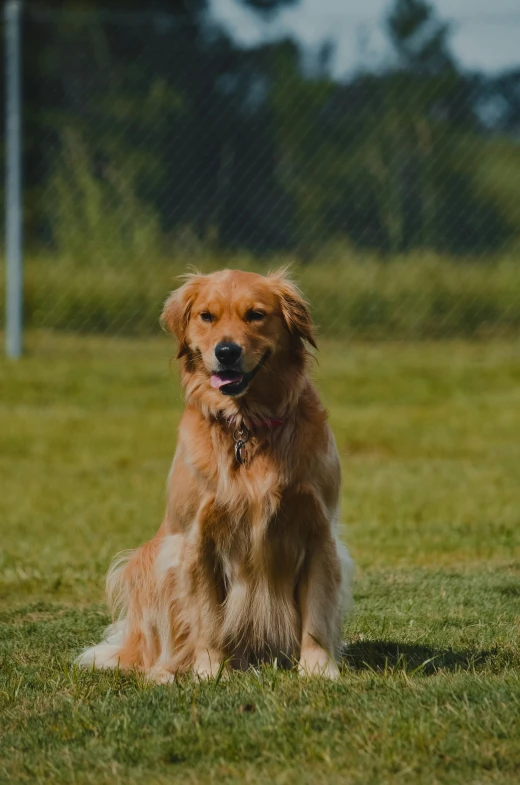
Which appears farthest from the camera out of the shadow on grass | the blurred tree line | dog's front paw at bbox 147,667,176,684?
the blurred tree line

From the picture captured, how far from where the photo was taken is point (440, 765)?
9.25 feet

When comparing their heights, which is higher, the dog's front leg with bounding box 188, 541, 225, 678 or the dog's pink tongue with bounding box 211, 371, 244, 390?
the dog's pink tongue with bounding box 211, 371, 244, 390

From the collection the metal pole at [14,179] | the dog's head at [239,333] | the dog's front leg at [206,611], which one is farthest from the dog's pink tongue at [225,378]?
the metal pole at [14,179]

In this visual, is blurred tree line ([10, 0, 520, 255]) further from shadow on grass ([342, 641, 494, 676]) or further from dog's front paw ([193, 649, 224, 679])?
dog's front paw ([193, 649, 224, 679])

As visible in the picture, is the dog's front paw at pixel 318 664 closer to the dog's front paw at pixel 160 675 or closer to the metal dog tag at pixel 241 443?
the dog's front paw at pixel 160 675

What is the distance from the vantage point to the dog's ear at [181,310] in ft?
13.4

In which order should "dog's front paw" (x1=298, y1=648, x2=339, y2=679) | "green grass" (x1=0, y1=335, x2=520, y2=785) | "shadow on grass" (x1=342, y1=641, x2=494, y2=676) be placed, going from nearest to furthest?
"green grass" (x1=0, y1=335, x2=520, y2=785) < "dog's front paw" (x1=298, y1=648, x2=339, y2=679) < "shadow on grass" (x1=342, y1=641, x2=494, y2=676)

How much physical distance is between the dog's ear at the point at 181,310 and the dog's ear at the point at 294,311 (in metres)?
0.28

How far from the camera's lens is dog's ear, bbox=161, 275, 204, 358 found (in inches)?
161

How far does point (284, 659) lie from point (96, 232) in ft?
27.8

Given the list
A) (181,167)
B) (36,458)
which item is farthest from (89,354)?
(36,458)

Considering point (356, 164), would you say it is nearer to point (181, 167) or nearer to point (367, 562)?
point (181, 167)

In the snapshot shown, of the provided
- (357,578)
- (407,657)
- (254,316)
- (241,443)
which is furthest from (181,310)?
(357,578)

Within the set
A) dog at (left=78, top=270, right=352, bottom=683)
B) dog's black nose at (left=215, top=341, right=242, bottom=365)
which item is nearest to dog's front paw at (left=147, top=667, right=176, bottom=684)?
dog at (left=78, top=270, right=352, bottom=683)
